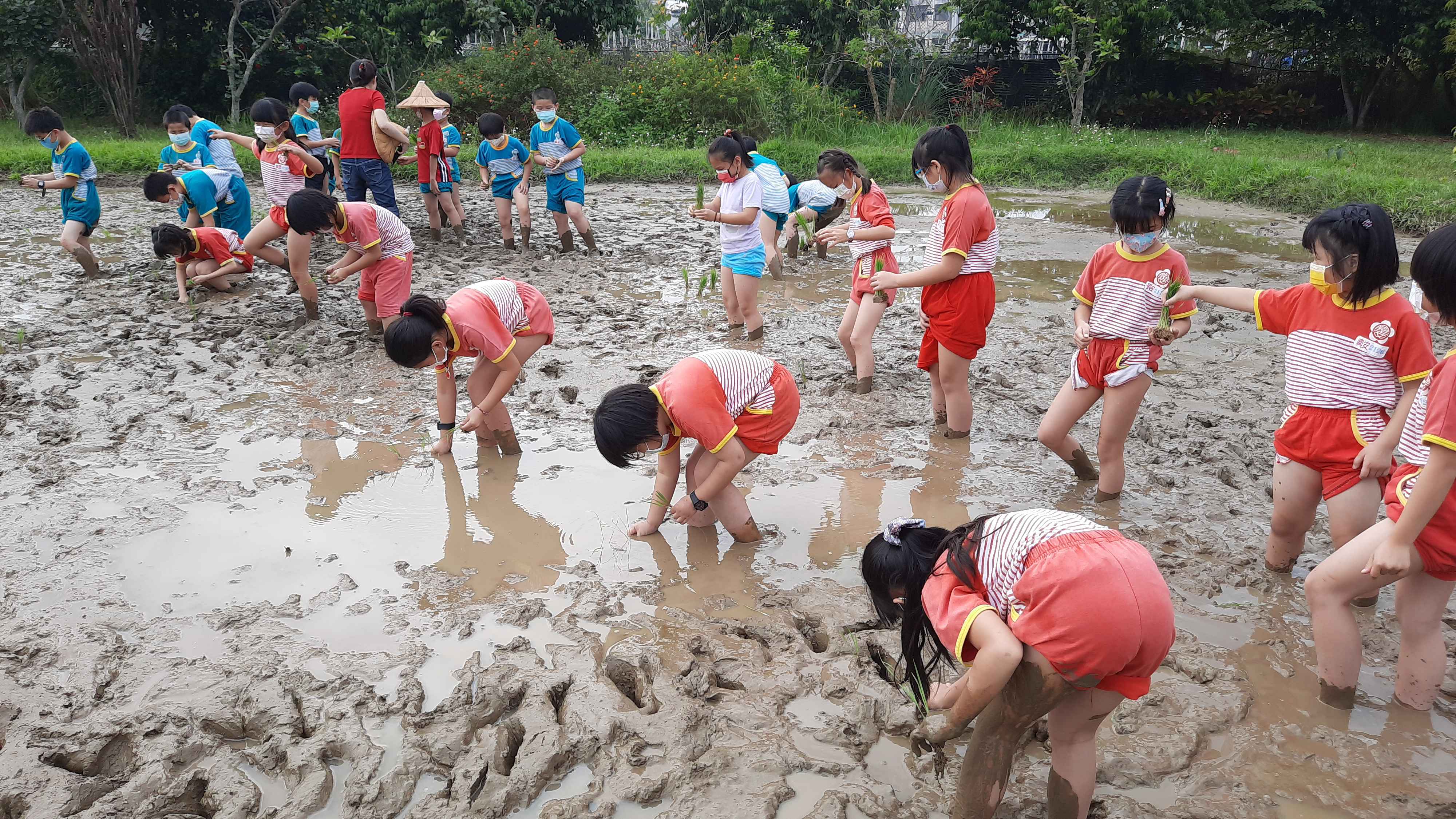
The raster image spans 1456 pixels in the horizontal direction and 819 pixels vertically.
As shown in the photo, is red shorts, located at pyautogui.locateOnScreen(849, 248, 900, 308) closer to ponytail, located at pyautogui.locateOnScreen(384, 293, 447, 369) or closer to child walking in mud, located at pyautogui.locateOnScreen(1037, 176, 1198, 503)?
child walking in mud, located at pyautogui.locateOnScreen(1037, 176, 1198, 503)

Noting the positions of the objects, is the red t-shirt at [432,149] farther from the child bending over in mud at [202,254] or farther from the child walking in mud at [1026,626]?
the child walking in mud at [1026,626]

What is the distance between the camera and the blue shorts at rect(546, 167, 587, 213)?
9016 millimetres

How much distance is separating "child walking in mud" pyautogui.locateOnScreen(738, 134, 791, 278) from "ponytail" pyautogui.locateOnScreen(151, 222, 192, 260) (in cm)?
455

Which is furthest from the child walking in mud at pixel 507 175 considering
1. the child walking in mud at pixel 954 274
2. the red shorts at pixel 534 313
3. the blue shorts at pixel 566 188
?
the child walking in mud at pixel 954 274

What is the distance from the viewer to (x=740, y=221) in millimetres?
6496

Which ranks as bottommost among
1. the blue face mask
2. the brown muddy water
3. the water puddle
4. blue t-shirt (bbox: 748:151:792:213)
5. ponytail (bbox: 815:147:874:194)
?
the water puddle

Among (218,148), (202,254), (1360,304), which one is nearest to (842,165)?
(1360,304)

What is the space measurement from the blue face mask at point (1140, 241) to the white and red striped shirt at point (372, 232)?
459cm

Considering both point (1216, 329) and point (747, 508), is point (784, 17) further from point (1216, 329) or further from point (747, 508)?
point (747, 508)

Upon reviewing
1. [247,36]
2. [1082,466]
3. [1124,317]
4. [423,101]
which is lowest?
[1082,466]

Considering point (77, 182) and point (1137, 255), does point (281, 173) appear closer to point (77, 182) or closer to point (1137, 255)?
point (77, 182)

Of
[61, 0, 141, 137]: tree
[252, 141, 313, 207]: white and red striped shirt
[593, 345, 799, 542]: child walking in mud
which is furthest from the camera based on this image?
[61, 0, 141, 137]: tree

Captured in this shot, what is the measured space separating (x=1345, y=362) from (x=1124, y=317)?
38.3 inches

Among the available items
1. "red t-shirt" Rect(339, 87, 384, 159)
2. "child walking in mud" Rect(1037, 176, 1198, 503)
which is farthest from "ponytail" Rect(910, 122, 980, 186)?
"red t-shirt" Rect(339, 87, 384, 159)
